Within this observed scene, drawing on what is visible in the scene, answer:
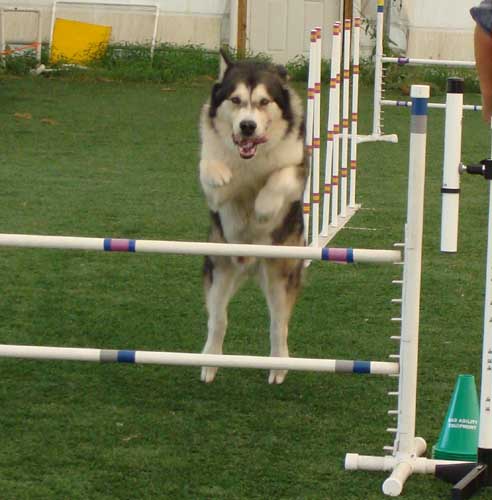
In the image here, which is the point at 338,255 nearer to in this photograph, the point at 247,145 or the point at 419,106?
the point at 419,106

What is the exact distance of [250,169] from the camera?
564 centimetres

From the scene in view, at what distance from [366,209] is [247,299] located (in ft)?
9.61

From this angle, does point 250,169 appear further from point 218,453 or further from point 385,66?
point 385,66

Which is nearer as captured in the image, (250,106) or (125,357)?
(125,357)

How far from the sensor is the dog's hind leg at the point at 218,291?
548 centimetres

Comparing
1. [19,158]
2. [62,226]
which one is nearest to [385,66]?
[19,158]

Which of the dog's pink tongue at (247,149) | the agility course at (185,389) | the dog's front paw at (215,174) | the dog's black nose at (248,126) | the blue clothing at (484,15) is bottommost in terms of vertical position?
the agility course at (185,389)

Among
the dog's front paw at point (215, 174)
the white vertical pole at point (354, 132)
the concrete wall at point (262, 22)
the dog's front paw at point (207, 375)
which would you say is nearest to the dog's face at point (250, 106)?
the dog's front paw at point (215, 174)

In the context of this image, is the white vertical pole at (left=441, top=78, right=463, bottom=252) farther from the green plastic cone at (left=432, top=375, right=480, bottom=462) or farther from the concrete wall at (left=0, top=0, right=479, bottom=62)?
the concrete wall at (left=0, top=0, right=479, bottom=62)

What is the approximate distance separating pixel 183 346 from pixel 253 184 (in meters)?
0.90

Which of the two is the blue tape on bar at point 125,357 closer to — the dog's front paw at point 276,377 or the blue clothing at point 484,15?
the dog's front paw at point 276,377

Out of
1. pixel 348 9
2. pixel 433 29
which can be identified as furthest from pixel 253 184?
pixel 433 29

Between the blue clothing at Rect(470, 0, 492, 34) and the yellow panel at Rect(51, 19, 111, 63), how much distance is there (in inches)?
595

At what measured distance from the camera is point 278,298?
18.0 ft
